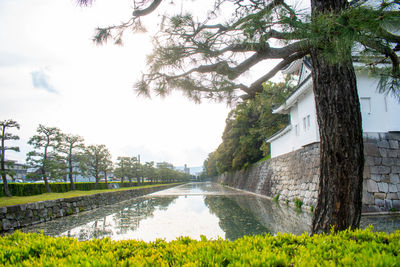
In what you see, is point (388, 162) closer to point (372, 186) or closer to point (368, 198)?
point (372, 186)

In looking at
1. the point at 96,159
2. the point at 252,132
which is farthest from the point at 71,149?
the point at 252,132

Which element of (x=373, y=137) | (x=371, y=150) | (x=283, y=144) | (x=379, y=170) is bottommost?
(x=379, y=170)

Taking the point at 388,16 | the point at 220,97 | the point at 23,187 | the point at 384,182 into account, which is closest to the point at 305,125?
the point at 384,182

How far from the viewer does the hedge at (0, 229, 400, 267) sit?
136cm

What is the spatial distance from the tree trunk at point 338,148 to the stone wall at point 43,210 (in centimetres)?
667

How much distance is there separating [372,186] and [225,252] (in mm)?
7248

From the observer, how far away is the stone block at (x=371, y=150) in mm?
7309

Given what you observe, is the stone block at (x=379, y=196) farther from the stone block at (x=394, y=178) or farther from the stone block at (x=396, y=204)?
the stone block at (x=394, y=178)

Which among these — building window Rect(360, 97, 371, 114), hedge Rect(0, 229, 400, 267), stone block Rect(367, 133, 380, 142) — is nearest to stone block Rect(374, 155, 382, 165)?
stone block Rect(367, 133, 380, 142)

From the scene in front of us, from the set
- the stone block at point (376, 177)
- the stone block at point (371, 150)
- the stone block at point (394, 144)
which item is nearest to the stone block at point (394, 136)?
the stone block at point (394, 144)

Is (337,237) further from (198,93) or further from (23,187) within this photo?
(23,187)

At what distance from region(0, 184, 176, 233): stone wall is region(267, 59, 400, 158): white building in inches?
285

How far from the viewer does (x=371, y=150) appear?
738cm

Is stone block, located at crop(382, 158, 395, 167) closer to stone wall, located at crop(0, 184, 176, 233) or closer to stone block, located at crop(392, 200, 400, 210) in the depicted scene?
stone block, located at crop(392, 200, 400, 210)
